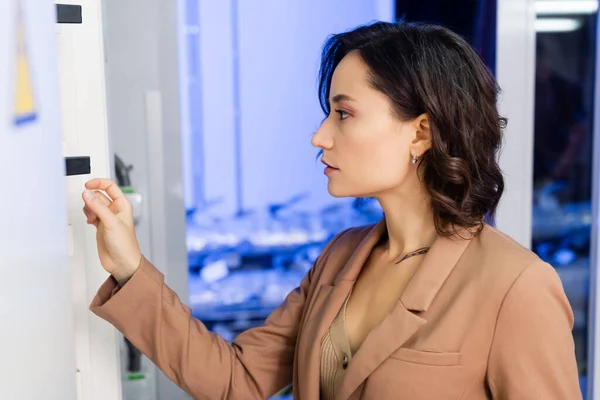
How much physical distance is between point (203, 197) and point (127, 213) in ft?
4.50

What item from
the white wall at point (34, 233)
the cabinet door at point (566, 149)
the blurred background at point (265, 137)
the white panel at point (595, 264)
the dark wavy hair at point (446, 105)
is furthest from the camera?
the cabinet door at point (566, 149)

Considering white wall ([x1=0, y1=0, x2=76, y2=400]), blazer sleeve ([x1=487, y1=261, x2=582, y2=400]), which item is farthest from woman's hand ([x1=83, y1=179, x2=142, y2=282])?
blazer sleeve ([x1=487, y1=261, x2=582, y2=400])

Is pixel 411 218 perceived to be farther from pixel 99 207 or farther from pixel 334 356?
pixel 99 207

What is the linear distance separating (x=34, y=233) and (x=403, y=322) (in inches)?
29.0

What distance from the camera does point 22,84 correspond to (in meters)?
0.70

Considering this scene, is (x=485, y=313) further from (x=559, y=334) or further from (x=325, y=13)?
(x=325, y=13)

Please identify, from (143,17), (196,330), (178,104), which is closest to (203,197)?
(178,104)

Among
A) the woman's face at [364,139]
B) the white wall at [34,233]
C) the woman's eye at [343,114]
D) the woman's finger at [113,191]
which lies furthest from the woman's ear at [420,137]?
the white wall at [34,233]

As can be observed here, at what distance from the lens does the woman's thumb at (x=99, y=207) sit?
4.13 feet

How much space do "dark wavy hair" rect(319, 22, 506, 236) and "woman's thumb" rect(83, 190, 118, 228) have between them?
0.53 meters

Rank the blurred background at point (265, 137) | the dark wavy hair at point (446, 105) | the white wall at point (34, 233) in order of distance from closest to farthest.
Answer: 1. the white wall at point (34, 233)
2. the dark wavy hair at point (446, 105)
3. the blurred background at point (265, 137)

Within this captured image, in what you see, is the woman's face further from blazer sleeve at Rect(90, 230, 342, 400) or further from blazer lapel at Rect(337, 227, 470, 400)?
blazer sleeve at Rect(90, 230, 342, 400)

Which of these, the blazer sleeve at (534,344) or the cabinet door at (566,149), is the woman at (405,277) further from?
the cabinet door at (566,149)

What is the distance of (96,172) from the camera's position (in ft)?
4.33
